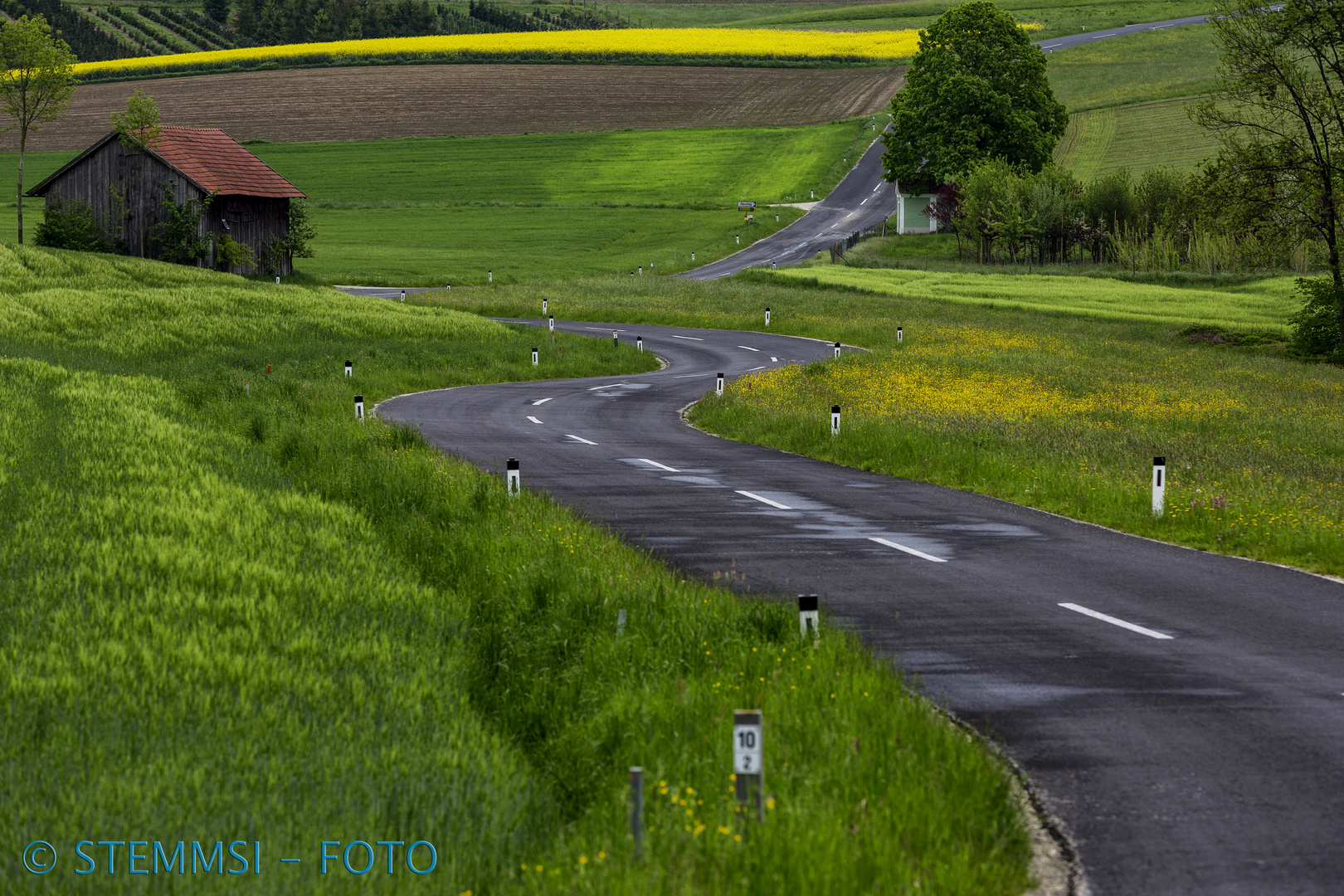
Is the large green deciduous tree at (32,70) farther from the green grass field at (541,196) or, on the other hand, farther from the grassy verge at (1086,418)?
the grassy verge at (1086,418)

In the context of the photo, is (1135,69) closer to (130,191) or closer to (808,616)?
(130,191)

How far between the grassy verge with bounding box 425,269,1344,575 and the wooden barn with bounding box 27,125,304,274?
1031 inches

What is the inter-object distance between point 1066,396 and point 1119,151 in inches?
2945

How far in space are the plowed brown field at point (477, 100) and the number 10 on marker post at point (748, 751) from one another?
121m

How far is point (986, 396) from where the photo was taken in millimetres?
28344

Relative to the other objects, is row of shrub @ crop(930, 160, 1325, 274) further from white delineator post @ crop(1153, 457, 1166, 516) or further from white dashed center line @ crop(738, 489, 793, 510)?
white dashed center line @ crop(738, 489, 793, 510)

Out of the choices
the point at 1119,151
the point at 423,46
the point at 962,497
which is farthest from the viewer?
the point at 423,46

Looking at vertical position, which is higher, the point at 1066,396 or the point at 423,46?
the point at 423,46

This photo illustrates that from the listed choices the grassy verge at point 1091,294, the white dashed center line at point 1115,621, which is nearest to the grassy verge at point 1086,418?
the grassy verge at point 1091,294

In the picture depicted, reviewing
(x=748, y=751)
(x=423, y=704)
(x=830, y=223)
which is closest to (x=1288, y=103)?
(x=423, y=704)

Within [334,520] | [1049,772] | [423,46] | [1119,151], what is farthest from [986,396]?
[423,46]

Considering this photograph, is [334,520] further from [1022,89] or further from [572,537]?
[1022,89]

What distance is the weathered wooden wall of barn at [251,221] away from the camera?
6206cm

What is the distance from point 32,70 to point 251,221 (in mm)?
13546
